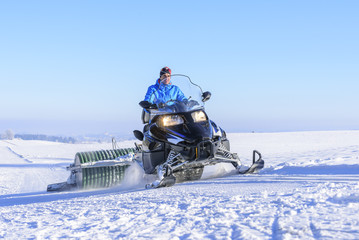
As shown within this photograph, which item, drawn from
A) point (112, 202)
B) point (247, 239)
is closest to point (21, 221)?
point (112, 202)

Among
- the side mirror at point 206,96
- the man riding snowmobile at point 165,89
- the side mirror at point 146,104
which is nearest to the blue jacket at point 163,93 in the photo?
the man riding snowmobile at point 165,89

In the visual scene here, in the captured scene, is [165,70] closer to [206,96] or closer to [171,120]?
[206,96]

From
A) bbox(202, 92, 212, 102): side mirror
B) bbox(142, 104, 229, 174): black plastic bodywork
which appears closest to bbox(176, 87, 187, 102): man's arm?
bbox(202, 92, 212, 102): side mirror

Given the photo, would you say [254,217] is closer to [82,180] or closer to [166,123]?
[166,123]

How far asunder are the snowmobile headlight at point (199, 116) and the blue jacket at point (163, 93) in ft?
2.66

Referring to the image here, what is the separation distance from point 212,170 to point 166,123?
6.40 ft

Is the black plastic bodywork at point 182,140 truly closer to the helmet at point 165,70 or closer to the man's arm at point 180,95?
the man's arm at point 180,95

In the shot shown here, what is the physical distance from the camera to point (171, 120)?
240 inches

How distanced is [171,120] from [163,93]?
105 cm

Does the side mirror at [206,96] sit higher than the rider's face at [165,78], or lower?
lower

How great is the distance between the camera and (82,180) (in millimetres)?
7672

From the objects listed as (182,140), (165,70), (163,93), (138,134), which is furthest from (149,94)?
(182,140)

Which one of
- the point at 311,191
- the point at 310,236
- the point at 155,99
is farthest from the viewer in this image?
the point at 155,99

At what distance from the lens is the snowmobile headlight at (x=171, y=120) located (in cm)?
609
